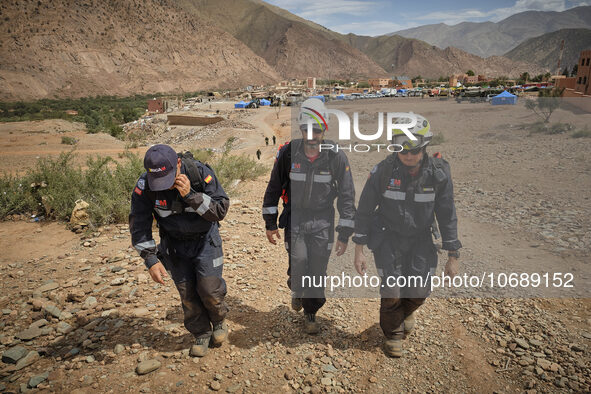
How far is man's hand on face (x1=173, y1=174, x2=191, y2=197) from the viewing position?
2.75 m

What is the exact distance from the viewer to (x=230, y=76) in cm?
9000

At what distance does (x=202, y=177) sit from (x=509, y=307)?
10.8 ft

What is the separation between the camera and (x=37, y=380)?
285cm

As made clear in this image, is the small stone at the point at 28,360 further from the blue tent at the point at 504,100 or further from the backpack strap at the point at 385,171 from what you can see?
the blue tent at the point at 504,100

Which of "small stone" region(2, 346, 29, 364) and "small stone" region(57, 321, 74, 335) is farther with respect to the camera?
"small stone" region(57, 321, 74, 335)

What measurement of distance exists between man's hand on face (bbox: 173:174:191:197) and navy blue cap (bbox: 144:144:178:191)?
0.13 feet

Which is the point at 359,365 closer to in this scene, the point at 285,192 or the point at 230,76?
the point at 285,192

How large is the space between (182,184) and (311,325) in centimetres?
182

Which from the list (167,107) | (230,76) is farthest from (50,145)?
(230,76)

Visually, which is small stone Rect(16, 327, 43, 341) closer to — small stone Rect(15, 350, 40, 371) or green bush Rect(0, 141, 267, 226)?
small stone Rect(15, 350, 40, 371)

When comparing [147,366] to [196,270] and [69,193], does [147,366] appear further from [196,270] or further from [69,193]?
[69,193]

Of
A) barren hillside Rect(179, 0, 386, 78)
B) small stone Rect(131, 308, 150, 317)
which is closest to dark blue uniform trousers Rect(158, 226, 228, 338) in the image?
small stone Rect(131, 308, 150, 317)

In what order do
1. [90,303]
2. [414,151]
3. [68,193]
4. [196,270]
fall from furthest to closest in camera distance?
[68,193] → [90,303] → [196,270] → [414,151]

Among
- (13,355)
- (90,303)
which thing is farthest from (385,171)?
(13,355)
